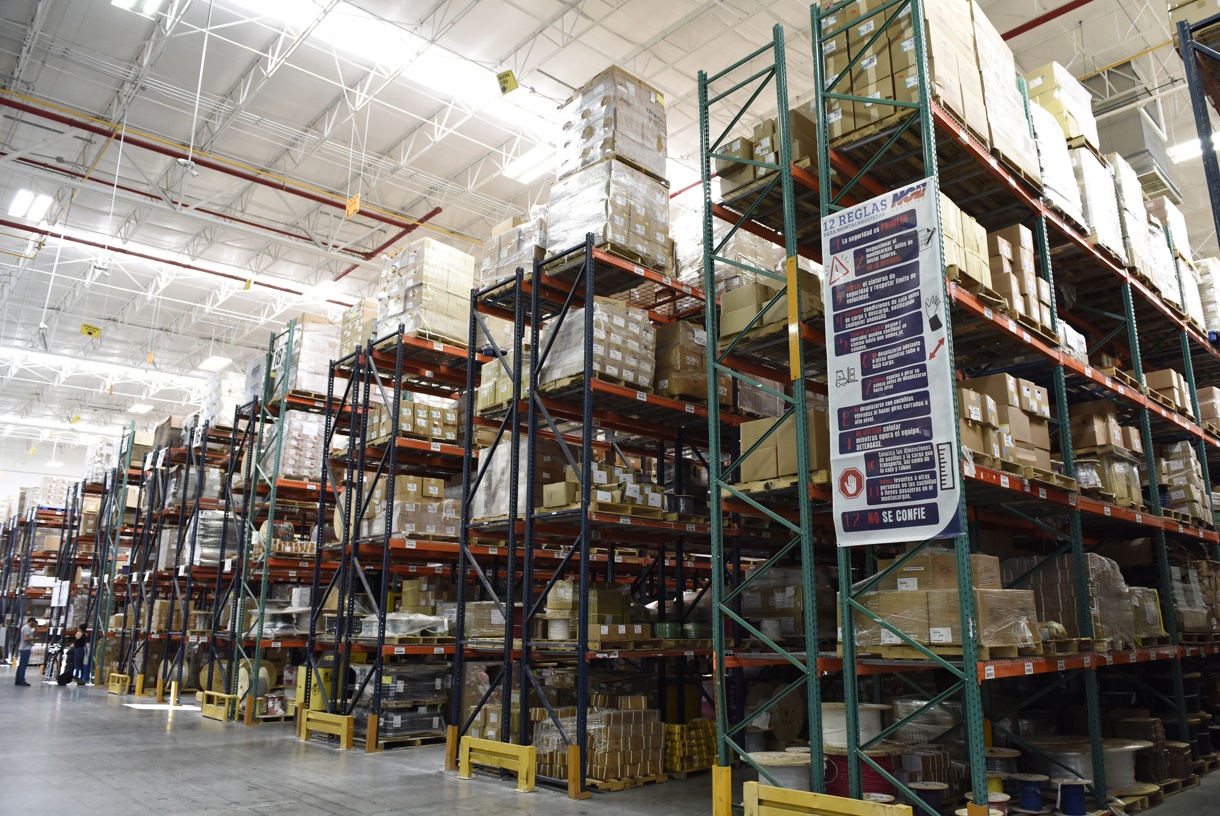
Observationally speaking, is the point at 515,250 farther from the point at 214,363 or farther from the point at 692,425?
the point at 214,363

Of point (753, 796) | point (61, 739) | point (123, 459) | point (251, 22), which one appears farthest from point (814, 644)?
point (123, 459)

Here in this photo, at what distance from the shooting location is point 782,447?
6629mm

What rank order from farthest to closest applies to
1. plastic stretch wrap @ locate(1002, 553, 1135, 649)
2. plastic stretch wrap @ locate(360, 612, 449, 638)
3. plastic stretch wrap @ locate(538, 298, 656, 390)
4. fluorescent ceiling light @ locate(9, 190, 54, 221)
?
fluorescent ceiling light @ locate(9, 190, 54, 221), plastic stretch wrap @ locate(360, 612, 449, 638), plastic stretch wrap @ locate(538, 298, 656, 390), plastic stretch wrap @ locate(1002, 553, 1135, 649)

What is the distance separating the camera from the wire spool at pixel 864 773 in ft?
19.8

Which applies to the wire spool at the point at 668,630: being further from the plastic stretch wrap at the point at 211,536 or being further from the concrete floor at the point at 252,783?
the plastic stretch wrap at the point at 211,536

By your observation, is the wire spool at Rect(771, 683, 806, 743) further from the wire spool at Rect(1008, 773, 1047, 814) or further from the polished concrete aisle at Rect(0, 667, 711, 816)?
the wire spool at Rect(1008, 773, 1047, 814)

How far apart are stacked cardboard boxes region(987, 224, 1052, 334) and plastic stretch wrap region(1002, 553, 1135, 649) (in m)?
2.14

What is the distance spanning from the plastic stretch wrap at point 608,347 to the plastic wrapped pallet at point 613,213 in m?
0.71

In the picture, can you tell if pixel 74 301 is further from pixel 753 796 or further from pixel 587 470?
pixel 753 796

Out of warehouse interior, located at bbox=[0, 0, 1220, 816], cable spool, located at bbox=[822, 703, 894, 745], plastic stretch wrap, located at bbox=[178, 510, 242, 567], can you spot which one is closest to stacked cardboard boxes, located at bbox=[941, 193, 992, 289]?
warehouse interior, located at bbox=[0, 0, 1220, 816]

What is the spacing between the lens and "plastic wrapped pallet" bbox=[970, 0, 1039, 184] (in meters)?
7.23

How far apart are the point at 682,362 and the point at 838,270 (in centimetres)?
299

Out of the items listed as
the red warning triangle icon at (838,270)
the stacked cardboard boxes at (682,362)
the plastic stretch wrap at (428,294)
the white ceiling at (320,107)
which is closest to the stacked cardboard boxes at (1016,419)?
the red warning triangle icon at (838,270)

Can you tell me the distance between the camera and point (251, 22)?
534 inches
